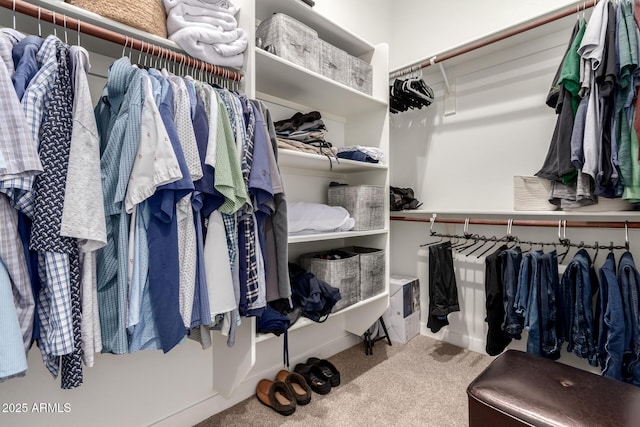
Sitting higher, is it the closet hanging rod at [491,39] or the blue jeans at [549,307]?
the closet hanging rod at [491,39]

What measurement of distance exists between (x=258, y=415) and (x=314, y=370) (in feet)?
1.37

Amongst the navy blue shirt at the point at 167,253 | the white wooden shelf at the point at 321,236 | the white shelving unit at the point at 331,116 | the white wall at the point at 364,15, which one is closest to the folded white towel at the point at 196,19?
the white shelving unit at the point at 331,116

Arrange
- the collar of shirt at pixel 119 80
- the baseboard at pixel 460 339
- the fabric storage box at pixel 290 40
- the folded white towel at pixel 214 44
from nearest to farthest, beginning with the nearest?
the collar of shirt at pixel 119 80, the folded white towel at pixel 214 44, the fabric storage box at pixel 290 40, the baseboard at pixel 460 339

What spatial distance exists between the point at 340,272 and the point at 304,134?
2.54 feet

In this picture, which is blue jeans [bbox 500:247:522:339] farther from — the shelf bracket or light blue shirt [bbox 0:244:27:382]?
light blue shirt [bbox 0:244:27:382]

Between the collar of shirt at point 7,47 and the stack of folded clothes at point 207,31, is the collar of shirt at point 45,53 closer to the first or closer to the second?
the collar of shirt at point 7,47

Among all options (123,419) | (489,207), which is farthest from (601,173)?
(123,419)

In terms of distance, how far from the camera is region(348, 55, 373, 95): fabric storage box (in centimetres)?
183

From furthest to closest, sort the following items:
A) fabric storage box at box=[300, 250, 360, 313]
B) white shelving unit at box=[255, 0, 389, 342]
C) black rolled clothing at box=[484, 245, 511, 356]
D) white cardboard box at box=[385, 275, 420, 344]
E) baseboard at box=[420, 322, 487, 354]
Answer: white cardboard box at box=[385, 275, 420, 344] → baseboard at box=[420, 322, 487, 354] → black rolled clothing at box=[484, 245, 511, 356] → fabric storage box at box=[300, 250, 360, 313] → white shelving unit at box=[255, 0, 389, 342]

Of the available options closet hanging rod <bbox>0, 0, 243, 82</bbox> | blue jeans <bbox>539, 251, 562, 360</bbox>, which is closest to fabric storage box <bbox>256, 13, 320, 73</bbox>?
closet hanging rod <bbox>0, 0, 243, 82</bbox>

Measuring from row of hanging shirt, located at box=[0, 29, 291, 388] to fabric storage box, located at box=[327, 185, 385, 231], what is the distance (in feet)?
2.38

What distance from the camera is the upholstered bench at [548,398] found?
977 mm

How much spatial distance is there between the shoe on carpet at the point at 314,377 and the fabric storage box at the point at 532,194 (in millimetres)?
1505

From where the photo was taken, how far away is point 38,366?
1.10 metres
